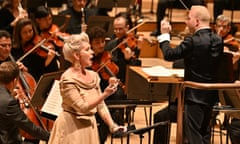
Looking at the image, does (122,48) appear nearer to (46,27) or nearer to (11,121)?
(46,27)

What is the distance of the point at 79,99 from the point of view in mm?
3479

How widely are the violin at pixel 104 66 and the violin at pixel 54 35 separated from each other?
866mm

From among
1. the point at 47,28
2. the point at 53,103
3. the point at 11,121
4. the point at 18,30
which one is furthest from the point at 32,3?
the point at 11,121

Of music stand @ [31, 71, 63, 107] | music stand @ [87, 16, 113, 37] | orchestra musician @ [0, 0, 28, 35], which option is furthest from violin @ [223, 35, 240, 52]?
music stand @ [31, 71, 63, 107]

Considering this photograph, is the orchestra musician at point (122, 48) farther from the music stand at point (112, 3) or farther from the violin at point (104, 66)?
the music stand at point (112, 3)

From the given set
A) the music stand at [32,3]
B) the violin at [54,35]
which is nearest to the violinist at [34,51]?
the violin at [54,35]

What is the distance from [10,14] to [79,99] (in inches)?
120

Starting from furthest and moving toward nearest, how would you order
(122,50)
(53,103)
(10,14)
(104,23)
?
1. (10,14)
2. (104,23)
3. (122,50)
4. (53,103)

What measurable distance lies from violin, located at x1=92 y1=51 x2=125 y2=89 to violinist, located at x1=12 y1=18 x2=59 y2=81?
23.6 inches

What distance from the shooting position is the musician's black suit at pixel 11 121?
372 centimetres

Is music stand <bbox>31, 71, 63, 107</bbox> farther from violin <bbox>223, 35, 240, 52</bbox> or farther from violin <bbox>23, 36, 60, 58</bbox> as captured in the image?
violin <bbox>223, 35, 240, 52</bbox>

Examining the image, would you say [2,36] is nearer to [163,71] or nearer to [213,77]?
[163,71]

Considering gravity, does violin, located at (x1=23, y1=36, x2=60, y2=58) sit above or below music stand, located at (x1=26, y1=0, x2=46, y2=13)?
below

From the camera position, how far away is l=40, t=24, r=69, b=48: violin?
5.96m
